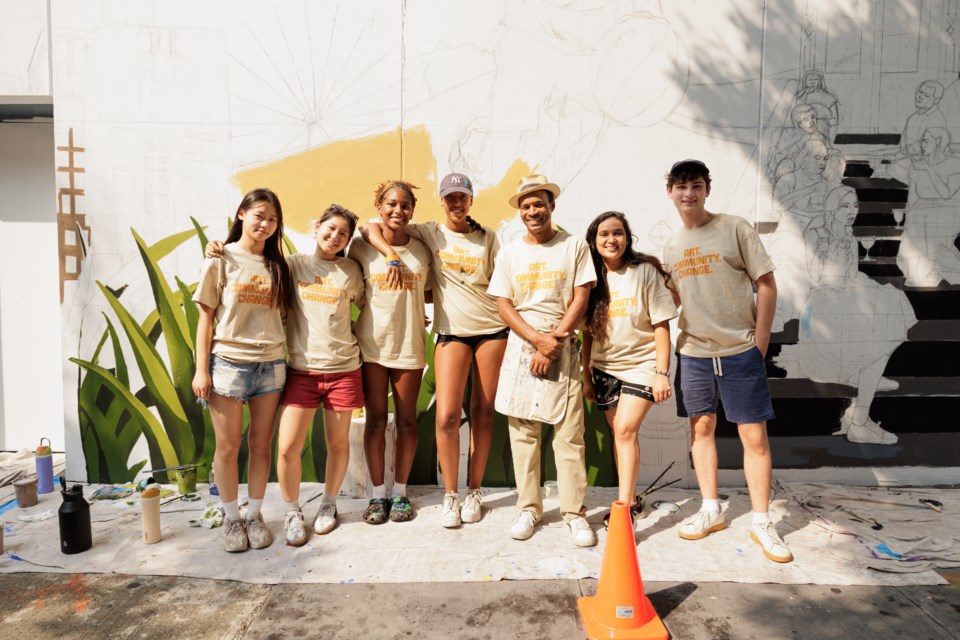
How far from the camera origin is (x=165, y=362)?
13.4 feet

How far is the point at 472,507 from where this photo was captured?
3.51 m

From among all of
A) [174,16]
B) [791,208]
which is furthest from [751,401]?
[174,16]

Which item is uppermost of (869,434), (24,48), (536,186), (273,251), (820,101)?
(24,48)

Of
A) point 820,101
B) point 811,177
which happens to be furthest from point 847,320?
point 820,101

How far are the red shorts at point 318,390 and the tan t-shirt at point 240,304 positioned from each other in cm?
22

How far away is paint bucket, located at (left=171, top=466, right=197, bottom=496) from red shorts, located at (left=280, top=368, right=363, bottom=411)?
122 cm

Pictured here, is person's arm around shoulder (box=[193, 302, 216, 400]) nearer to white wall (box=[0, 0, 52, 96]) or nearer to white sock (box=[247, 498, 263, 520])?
white sock (box=[247, 498, 263, 520])

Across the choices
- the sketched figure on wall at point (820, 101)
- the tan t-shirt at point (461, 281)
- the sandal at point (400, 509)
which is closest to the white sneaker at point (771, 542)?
the tan t-shirt at point (461, 281)

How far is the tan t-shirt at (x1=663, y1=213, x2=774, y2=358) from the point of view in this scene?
3154mm

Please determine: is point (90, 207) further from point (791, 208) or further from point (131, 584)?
point (791, 208)

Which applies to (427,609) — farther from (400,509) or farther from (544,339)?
(544,339)

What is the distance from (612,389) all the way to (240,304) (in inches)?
83.1

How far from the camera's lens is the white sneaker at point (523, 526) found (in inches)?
126

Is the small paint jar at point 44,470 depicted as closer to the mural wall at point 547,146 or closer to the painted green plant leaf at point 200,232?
the mural wall at point 547,146
